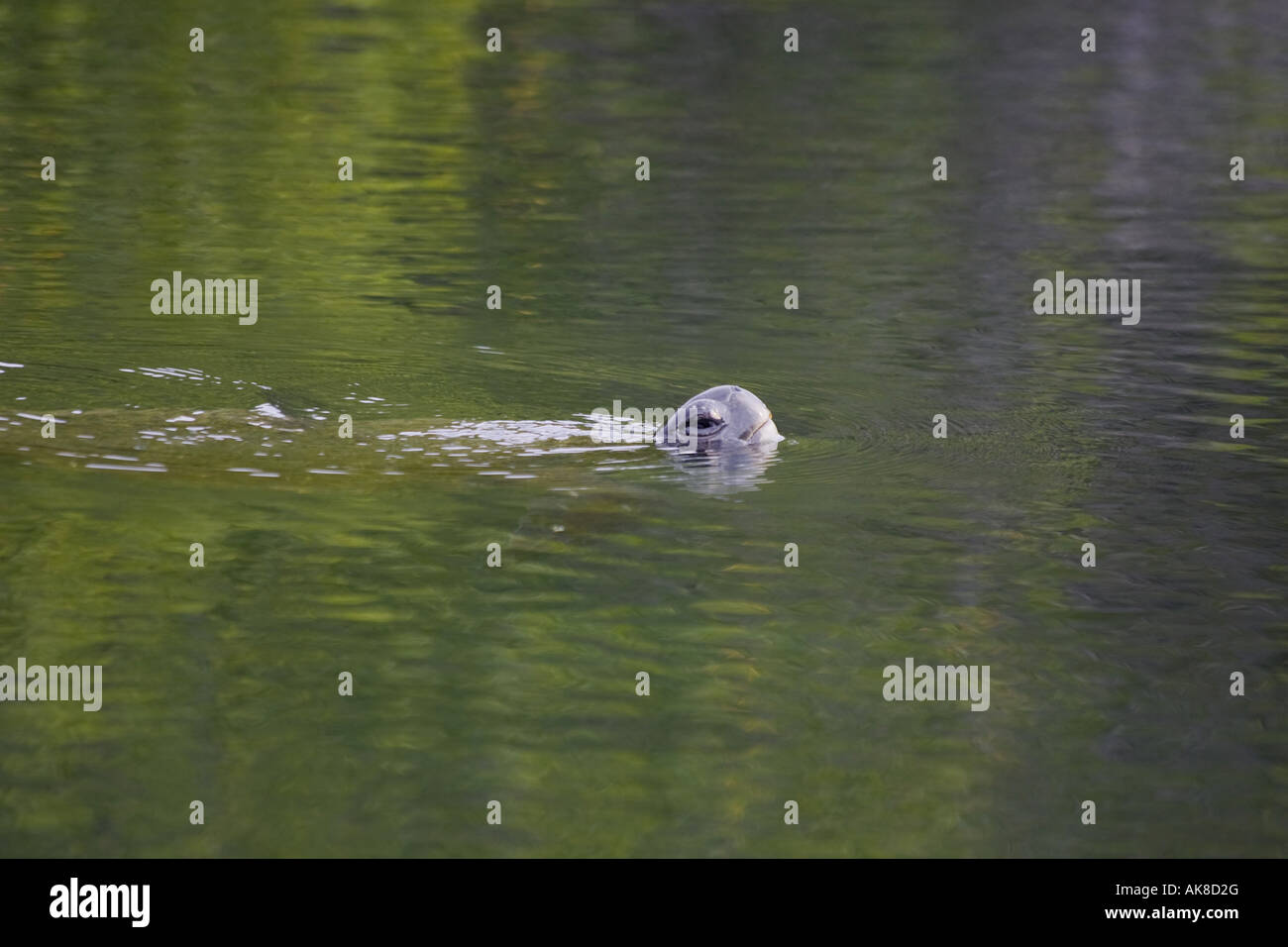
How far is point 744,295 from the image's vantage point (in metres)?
12.5

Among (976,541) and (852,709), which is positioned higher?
(976,541)

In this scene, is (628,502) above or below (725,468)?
below

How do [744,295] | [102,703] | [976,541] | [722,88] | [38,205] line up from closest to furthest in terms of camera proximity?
1. [102,703]
2. [976,541]
3. [744,295]
4. [38,205]
5. [722,88]

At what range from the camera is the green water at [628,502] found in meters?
5.14

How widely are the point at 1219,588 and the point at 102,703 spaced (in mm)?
3879

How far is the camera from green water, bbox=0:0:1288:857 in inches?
202

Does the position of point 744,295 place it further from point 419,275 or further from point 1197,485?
point 1197,485

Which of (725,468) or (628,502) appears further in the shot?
(725,468)

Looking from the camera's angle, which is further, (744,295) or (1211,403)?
(744,295)

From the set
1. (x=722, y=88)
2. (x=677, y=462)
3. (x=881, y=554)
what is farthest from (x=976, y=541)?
(x=722, y=88)

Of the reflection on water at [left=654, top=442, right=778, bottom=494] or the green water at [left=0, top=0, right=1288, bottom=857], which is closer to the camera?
the green water at [left=0, top=0, right=1288, bottom=857]

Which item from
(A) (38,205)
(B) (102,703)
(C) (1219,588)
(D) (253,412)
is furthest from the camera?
(A) (38,205)

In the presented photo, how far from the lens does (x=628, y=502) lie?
7641mm

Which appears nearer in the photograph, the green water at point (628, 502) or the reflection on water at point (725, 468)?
the green water at point (628, 502)
